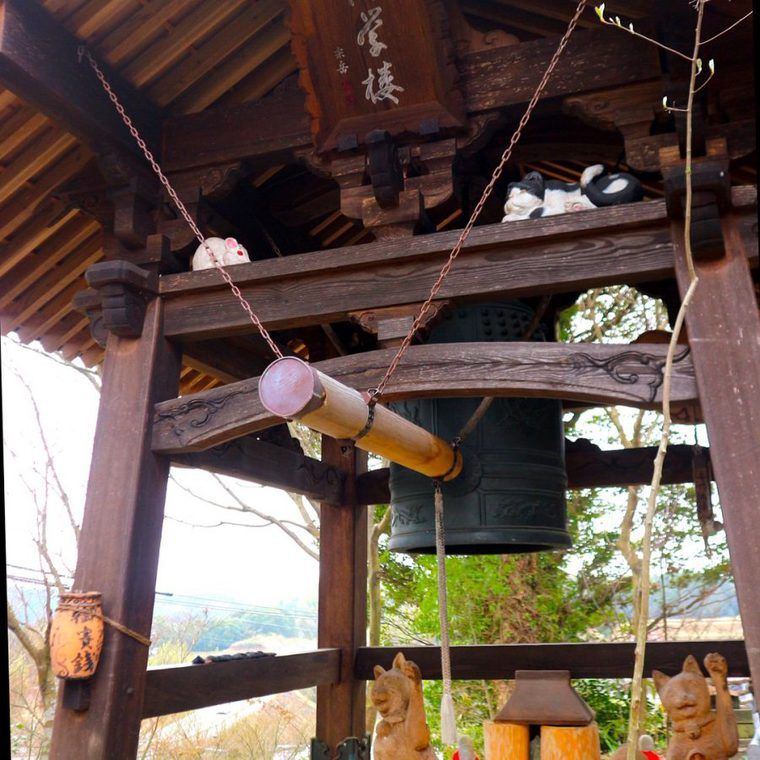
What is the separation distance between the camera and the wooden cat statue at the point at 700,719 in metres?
2.58

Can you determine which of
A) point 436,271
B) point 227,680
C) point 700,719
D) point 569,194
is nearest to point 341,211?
point 436,271

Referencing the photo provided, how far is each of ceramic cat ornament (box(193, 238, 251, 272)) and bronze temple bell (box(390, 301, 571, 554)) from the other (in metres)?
0.92

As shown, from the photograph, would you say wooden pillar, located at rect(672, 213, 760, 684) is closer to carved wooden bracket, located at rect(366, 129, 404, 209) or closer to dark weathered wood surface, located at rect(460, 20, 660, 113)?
dark weathered wood surface, located at rect(460, 20, 660, 113)

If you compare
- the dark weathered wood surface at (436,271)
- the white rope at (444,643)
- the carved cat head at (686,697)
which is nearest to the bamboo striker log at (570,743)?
the white rope at (444,643)

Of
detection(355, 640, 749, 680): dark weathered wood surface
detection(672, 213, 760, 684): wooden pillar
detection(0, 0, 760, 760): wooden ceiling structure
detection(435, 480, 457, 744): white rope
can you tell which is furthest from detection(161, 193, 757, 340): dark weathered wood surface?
detection(355, 640, 749, 680): dark weathered wood surface

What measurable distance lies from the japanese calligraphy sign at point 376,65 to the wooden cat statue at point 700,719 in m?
2.15

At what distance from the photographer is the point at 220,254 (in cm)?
330

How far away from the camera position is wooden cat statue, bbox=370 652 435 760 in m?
2.47

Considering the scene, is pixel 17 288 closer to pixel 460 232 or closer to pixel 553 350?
pixel 460 232

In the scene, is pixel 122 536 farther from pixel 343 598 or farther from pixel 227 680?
pixel 343 598

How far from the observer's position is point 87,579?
2.93 meters

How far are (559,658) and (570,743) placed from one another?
1.93 meters

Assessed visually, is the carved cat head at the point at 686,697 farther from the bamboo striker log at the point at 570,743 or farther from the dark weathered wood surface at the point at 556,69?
the dark weathered wood surface at the point at 556,69

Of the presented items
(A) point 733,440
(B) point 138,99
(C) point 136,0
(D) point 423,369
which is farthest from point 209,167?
(A) point 733,440
